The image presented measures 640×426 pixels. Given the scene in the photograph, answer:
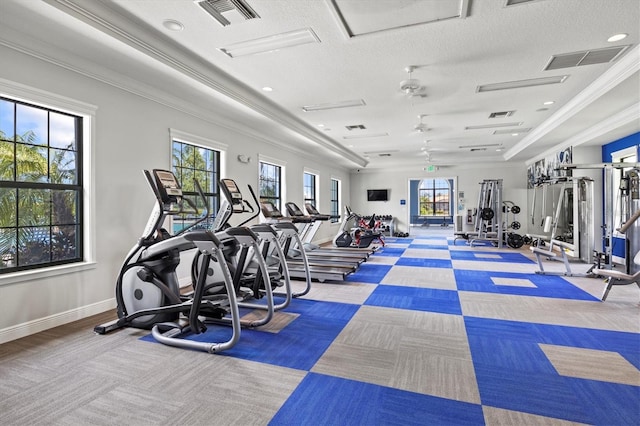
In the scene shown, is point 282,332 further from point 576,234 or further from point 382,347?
point 576,234

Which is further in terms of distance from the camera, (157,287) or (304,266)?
(304,266)

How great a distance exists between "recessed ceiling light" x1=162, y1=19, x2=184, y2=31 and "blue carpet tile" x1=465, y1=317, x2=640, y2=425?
3.96 metres

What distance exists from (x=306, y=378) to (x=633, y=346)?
9.22 ft

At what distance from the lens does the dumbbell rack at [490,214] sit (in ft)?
31.4

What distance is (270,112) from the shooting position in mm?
5852

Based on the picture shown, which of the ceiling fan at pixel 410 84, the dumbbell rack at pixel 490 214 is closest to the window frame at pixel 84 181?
the ceiling fan at pixel 410 84

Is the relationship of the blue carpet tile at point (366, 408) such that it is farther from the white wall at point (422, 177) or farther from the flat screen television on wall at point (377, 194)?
the flat screen television on wall at point (377, 194)

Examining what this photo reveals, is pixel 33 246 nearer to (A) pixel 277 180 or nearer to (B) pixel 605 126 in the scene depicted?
(A) pixel 277 180

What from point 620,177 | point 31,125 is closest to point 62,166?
point 31,125

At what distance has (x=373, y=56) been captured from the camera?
3926 millimetres

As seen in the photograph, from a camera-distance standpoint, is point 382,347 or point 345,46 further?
point 345,46

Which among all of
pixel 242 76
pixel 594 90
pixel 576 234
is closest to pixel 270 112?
pixel 242 76

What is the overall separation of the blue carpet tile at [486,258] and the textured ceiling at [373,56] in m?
2.85

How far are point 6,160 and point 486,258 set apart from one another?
8200 millimetres
